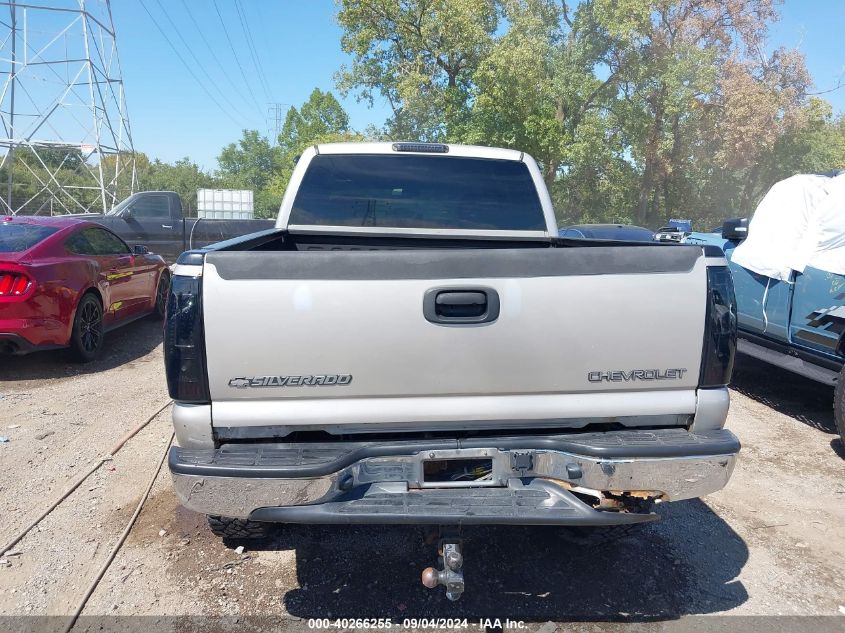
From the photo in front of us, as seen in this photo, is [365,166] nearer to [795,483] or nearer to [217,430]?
[217,430]

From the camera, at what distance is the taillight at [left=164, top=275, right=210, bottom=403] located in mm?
2436

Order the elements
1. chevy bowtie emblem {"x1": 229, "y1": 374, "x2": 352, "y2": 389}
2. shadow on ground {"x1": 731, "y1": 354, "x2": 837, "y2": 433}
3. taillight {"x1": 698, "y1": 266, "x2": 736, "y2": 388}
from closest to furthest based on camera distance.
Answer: chevy bowtie emblem {"x1": 229, "y1": 374, "x2": 352, "y2": 389}
taillight {"x1": 698, "y1": 266, "x2": 736, "y2": 388}
shadow on ground {"x1": 731, "y1": 354, "x2": 837, "y2": 433}

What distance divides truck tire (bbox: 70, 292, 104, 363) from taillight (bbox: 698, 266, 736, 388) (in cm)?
644

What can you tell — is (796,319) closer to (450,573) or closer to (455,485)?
(455,485)

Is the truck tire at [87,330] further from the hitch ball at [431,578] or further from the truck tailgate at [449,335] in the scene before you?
the hitch ball at [431,578]

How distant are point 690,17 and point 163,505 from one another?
82.7 feet

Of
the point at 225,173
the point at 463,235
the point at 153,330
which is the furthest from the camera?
the point at 225,173

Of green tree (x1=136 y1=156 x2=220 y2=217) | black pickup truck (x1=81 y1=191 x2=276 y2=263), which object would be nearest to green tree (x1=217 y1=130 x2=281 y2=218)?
green tree (x1=136 y1=156 x2=220 y2=217)

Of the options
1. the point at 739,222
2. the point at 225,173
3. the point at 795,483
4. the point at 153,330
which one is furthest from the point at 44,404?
the point at 225,173

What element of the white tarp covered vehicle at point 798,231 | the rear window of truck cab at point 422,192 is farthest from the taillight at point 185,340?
the white tarp covered vehicle at point 798,231

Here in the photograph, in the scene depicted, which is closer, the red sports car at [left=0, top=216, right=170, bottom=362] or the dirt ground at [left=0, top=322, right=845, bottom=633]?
the dirt ground at [left=0, top=322, right=845, bottom=633]

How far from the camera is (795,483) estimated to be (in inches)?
177

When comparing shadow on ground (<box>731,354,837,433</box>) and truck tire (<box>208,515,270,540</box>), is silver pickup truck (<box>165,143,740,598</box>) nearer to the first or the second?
truck tire (<box>208,515,270,540</box>)

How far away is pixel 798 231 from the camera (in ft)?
19.2
